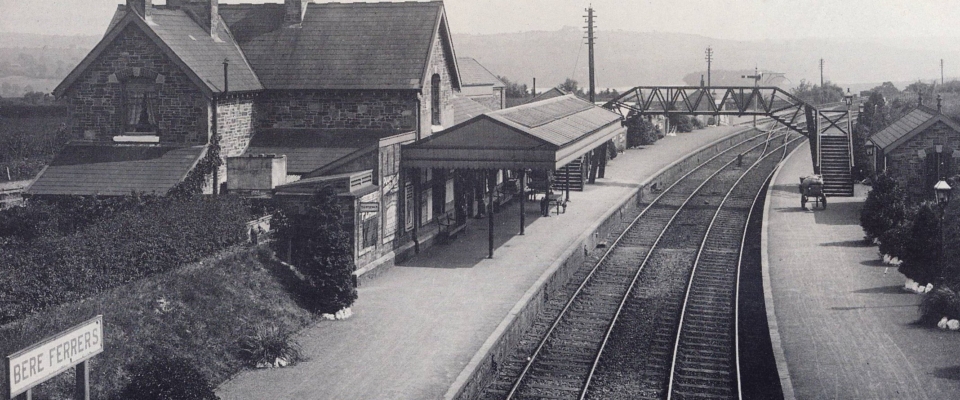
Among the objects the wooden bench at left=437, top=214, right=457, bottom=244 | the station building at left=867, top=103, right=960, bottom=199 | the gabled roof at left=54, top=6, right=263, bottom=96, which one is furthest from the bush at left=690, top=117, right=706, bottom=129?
the gabled roof at left=54, top=6, right=263, bottom=96

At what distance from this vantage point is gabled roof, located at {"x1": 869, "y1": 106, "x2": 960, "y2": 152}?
114 feet

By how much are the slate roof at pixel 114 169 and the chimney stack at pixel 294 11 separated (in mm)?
7048

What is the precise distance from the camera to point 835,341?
1842 cm

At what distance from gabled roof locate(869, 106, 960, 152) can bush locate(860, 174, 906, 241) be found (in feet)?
24.3

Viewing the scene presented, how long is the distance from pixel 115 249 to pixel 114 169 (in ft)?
28.3

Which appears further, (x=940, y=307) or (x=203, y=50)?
(x=203, y=50)

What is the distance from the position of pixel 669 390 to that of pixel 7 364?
35.1ft

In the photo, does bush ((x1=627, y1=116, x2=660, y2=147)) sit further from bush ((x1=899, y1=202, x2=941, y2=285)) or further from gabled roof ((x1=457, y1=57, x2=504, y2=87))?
bush ((x1=899, y1=202, x2=941, y2=285))

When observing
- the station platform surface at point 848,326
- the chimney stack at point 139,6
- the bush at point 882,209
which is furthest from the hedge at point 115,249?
the bush at point 882,209

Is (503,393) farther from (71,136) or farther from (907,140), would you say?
(907,140)

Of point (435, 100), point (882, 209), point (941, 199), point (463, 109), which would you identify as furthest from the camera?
point (463, 109)

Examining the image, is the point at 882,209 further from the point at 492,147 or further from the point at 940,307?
the point at 492,147

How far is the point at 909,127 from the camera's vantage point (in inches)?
1439

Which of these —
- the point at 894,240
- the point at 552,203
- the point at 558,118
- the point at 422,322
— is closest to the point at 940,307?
the point at 894,240
